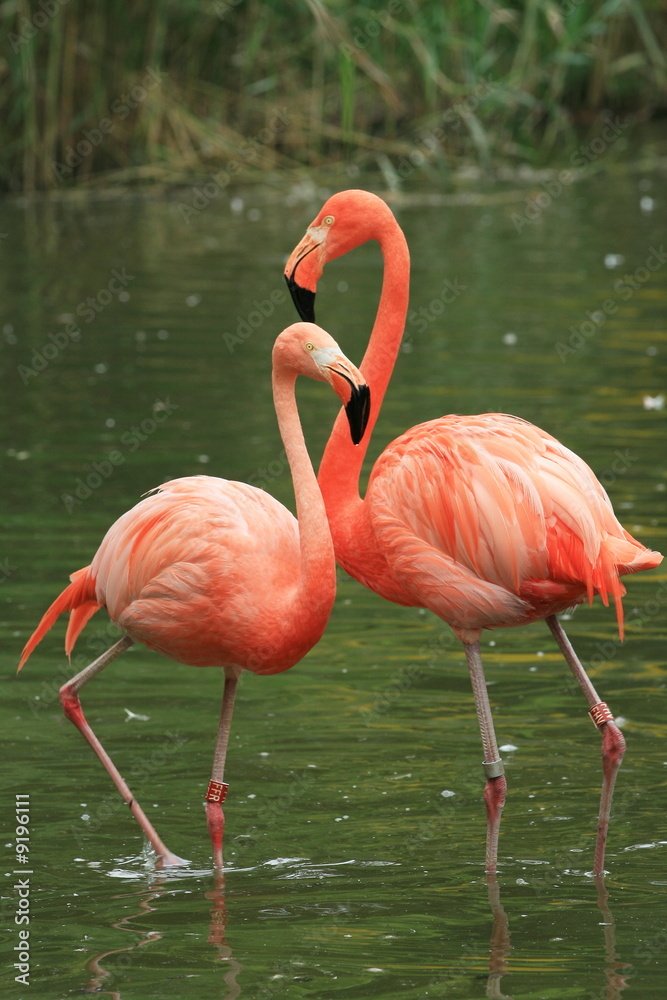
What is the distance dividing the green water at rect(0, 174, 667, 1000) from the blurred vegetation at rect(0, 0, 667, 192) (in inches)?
150

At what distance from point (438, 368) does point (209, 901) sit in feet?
18.9

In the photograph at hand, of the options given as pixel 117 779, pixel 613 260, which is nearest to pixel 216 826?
pixel 117 779

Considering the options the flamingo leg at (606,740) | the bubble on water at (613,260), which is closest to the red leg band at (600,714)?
the flamingo leg at (606,740)

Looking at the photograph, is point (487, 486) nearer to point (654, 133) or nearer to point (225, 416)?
point (225, 416)

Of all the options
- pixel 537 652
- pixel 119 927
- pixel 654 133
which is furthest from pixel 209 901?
pixel 654 133

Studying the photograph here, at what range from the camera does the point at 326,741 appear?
5.02 metres

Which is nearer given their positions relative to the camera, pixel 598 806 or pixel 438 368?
pixel 598 806

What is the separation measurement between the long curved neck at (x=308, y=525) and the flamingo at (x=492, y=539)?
26 centimetres

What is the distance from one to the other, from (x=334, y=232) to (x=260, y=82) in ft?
32.6

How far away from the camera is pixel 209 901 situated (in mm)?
4027

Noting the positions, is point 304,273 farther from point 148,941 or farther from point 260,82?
point 260,82

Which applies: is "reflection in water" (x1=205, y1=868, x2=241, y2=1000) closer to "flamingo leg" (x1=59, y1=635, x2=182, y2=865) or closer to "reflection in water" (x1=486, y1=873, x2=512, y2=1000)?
"flamingo leg" (x1=59, y1=635, x2=182, y2=865)

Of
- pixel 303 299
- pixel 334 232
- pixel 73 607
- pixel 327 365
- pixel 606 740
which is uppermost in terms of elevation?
pixel 334 232

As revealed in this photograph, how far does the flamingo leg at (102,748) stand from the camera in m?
4.32
